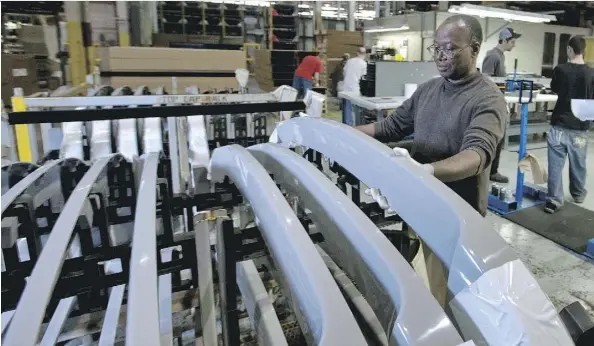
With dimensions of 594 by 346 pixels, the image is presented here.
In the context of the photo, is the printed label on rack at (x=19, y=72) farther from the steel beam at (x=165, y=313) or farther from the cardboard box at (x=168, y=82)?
the steel beam at (x=165, y=313)

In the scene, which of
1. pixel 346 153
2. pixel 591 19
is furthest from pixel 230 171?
pixel 591 19

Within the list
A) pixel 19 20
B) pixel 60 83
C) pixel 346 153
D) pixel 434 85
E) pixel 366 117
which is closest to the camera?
pixel 346 153

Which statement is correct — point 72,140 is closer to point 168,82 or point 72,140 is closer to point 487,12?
point 168,82

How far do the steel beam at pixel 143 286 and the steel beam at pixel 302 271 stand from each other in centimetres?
18

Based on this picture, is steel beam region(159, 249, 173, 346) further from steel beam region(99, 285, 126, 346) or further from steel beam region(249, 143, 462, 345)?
steel beam region(249, 143, 462, 345)

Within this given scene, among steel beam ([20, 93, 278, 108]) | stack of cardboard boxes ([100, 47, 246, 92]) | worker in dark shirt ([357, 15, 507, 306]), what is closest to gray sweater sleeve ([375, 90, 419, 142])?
worker in dark shirt ([357, 15, 507, 306])

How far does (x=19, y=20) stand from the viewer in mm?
7477

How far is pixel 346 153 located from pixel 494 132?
596mm

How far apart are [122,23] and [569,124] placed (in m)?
7.19

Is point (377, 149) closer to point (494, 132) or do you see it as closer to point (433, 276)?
point (433, 276)

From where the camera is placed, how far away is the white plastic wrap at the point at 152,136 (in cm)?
238

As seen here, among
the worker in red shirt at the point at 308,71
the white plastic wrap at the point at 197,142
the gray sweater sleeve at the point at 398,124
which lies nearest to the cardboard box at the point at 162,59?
the worker in red shirt at the point at 308,71

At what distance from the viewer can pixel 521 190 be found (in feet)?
11.5

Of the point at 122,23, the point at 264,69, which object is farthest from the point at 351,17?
the point at 122,23
